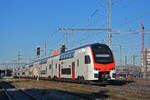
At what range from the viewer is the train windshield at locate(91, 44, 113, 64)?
87.8 ft

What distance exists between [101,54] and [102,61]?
86 cm

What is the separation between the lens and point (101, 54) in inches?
1073

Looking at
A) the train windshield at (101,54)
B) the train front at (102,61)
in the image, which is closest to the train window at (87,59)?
the train front at (102,61)

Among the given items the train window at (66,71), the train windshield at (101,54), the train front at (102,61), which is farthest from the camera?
the train window at (66,71)

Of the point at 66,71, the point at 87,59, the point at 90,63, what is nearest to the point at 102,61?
the point at 90,63

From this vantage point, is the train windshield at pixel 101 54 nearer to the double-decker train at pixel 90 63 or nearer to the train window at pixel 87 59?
the double-decker train at pixel 90 63

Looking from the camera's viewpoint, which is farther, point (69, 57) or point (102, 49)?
point (69, 57)

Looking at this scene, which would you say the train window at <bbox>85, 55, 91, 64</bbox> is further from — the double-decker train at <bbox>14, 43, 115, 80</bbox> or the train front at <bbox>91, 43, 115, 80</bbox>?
the train front at <bbox>91, 43, 115, 80</bbox>

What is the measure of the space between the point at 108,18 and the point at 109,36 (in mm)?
2487

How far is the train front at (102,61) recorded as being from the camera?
26.4 m

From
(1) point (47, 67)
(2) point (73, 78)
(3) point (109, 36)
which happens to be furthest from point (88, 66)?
(1) point (47, 67)

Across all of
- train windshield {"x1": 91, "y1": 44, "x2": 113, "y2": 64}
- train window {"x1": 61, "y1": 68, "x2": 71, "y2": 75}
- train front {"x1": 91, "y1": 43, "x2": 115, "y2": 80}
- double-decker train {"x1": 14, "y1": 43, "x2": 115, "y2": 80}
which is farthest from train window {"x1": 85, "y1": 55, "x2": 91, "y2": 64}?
train window {"x1": 61, "y1": 68, "x2": 71, "y2": 75}

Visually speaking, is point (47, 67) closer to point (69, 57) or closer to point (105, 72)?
point (69, 57)

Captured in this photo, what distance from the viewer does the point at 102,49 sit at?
27641 millimetres
